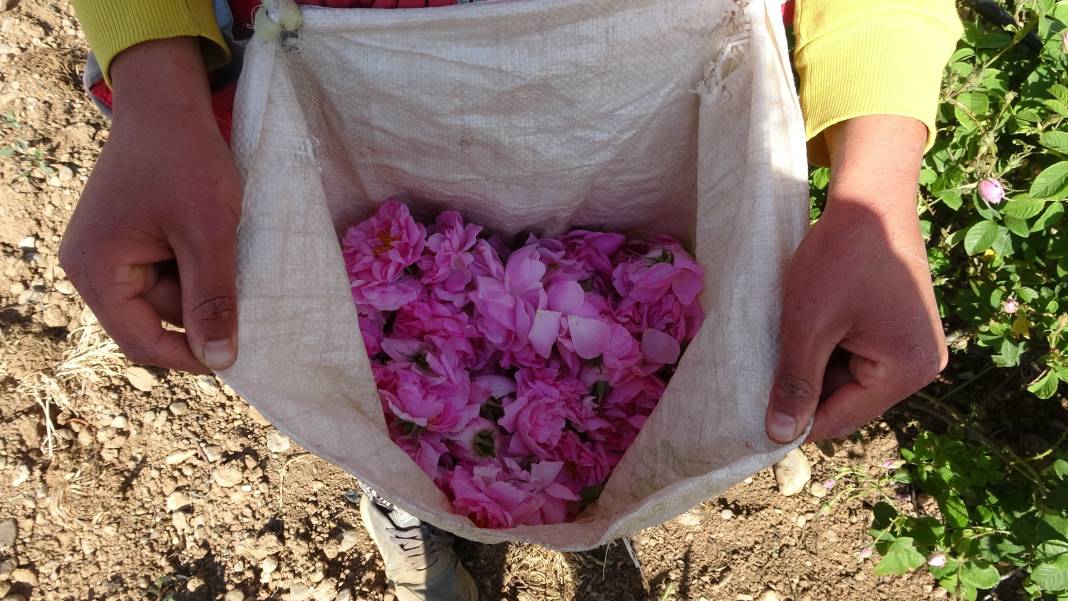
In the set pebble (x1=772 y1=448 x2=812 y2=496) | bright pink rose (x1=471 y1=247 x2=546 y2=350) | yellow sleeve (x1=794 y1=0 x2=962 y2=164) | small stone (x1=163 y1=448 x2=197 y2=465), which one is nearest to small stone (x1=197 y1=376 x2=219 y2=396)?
small stone (x1=163 y1=448 x2=197 y2=465)

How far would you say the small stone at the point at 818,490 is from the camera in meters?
1.48

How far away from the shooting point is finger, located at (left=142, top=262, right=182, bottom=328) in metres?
0.72

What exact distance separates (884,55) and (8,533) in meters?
1.78

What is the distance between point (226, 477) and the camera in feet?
4.88

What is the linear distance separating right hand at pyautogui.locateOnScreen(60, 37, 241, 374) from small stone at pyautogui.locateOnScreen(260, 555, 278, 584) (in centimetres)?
83

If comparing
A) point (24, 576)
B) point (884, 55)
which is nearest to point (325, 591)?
point (24, 576)

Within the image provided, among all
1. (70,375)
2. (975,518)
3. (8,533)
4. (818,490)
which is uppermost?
(70,375)

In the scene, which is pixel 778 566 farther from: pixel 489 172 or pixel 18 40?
pixel 18 40

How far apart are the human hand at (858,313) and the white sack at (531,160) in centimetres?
5

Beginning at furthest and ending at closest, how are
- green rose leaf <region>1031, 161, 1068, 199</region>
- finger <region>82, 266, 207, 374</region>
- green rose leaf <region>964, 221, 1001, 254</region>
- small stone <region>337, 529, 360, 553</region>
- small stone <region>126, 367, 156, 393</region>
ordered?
small stone <region>126, 367, 156, 393</region>
small stone <region>337, 529, 360, 553</region>
green rose leaf <region>964, 221, 1001, 254</region>
green rose leaf <region>1031, 161, 1068, 199</region>
finger <region>82, 266, 207, 374</region>

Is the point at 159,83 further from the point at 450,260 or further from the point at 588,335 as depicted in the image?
the point at 588,335

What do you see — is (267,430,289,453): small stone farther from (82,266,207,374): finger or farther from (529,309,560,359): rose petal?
(82,266,207,374): finger

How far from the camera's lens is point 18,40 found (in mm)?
1905

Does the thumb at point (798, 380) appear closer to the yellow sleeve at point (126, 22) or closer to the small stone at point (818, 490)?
the yellow sleeve at point (126, 22)
